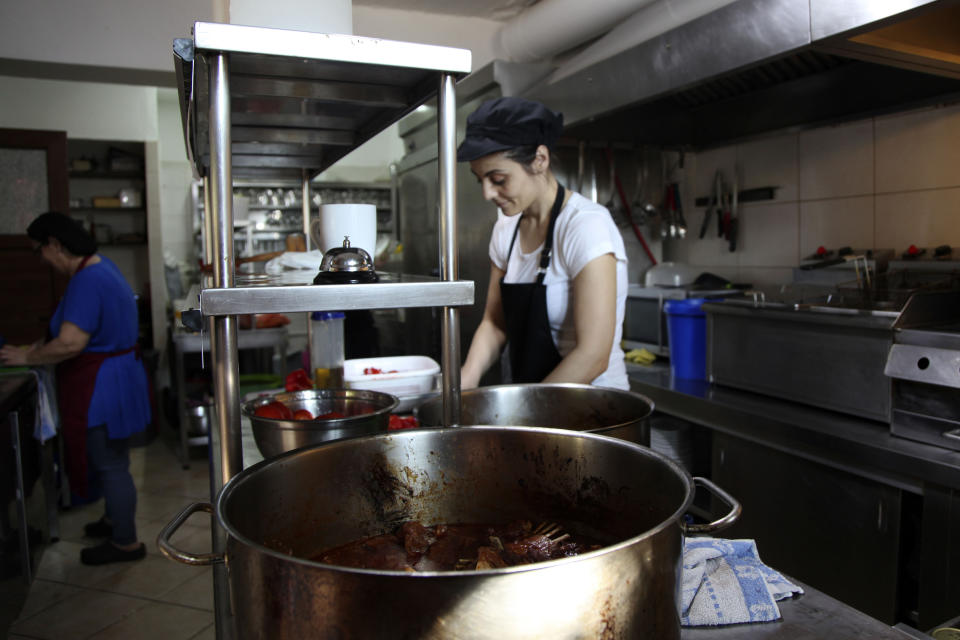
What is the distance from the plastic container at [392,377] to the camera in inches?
77.4

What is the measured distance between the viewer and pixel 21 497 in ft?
9.61

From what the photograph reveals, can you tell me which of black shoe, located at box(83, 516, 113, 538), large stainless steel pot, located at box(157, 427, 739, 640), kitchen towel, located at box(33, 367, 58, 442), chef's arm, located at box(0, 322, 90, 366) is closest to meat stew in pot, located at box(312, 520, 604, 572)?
large stainless steel pot, located at box(157, 427, 739, 640)

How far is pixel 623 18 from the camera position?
3238 mm

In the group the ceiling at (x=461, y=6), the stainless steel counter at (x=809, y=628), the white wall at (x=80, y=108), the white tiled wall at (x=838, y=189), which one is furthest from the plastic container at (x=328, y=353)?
the white wall at (x=80, y=108)

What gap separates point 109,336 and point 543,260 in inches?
101

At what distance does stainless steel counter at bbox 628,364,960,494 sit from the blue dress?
2.56m

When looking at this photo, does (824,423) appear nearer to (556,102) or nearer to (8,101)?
(556,102)

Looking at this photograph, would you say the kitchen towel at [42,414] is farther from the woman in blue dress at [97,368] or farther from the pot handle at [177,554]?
the pot handle at [177,554]

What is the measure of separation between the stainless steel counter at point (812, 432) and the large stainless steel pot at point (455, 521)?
142 cm

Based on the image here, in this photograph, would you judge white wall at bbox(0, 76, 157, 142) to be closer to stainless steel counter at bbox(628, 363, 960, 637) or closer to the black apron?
the black apron

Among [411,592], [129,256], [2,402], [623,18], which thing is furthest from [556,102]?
[129,256]

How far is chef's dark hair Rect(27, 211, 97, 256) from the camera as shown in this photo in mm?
3387

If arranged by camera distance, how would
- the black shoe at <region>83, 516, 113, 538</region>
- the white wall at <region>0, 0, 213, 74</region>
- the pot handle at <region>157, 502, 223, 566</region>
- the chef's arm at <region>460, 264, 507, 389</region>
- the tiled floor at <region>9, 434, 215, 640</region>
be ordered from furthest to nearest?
the black shoe at <region>83, 516, 113, 538</region>
the white wall at <region>0, 0, 213, 74</region>
the tiled floor at <region>9, 434, 215, 640</region>
the chef's arm at <region>460, 264, 507, 389</region>
the pot handle at <region>157, 502, 223, 566</region>

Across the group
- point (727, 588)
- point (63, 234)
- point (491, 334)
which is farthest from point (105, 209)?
point (727, 588)
